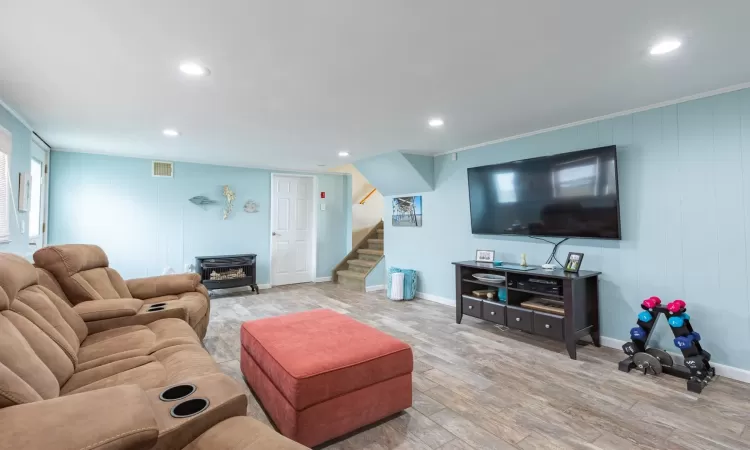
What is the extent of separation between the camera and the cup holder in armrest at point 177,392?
49.5 inches

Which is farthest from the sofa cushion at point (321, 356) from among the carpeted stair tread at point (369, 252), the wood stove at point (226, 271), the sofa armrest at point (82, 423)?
the carpeted stair tread at point (369, 252)

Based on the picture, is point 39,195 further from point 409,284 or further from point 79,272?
point 409,284

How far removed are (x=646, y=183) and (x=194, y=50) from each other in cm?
362

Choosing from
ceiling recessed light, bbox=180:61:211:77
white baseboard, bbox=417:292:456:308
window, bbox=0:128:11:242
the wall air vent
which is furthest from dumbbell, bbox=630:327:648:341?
the wall air vent

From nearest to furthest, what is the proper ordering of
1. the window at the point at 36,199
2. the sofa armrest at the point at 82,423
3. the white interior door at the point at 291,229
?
the sofa armrest at the point at 82,423 → the window at the point at 36,199 → the white interior door at the point at 291,229

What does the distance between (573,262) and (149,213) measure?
18.5 ft

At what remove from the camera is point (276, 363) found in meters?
1.91

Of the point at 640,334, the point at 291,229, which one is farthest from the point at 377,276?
the point at 640,334

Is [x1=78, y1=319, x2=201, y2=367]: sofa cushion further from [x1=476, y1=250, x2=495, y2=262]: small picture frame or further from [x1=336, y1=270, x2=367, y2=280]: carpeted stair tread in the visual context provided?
[x1=336, y1=270, x2=367, y2=280]: carpeted stair tread

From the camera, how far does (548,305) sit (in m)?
3.38

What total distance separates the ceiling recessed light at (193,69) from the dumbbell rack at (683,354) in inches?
145

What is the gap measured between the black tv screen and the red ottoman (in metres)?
2.28

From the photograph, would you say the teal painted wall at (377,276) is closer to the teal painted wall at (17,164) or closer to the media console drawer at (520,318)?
the media console drawer at (520,318)

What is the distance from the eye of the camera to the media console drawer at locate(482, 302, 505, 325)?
3.56 m
